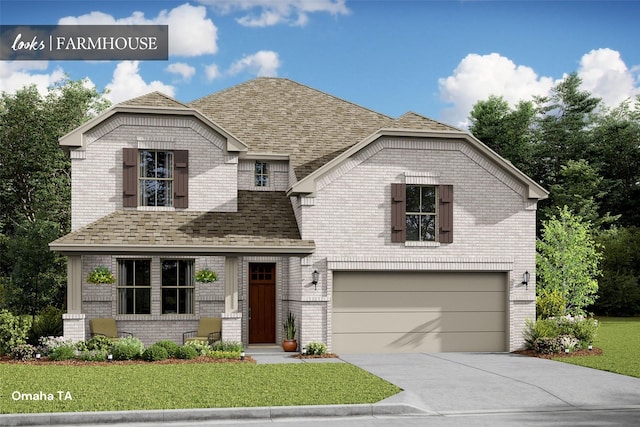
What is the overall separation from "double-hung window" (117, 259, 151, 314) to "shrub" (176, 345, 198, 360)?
3493mm

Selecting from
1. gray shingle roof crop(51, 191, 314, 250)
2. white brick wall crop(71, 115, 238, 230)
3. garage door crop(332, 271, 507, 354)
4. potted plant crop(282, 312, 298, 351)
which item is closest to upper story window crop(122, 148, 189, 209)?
white brick wall crop(71, 115, 238, 230)

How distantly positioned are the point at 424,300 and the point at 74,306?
10.0 meters

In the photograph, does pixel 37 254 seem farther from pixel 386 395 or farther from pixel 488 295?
pixel 386 395

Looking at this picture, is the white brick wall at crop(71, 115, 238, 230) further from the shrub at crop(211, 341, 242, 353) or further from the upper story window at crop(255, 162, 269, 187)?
the shrub at crop(211, 341, 242, 353)

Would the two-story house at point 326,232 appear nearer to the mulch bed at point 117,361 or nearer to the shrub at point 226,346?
the shrub at point 226,346

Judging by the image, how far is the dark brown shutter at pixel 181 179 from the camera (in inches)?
888

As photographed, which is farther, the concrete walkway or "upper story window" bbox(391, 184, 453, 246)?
"upper story window" bbox(391, 184, 453, 246)

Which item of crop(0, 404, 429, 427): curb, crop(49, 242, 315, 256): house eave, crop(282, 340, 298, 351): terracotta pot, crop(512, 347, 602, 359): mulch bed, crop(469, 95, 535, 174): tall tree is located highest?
crop(469, 95, 535, 174): tall tree

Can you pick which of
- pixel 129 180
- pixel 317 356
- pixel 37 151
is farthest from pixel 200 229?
pixel 37 151

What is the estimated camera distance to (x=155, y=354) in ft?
61.6

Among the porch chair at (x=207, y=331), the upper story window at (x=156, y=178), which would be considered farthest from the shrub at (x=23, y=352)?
the upper story window at (x=156, y=178)

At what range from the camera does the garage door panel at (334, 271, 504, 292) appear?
21.9 metres

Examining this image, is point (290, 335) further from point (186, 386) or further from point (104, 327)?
point (186, 386)

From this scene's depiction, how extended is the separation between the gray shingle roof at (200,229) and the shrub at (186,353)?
2899mm
